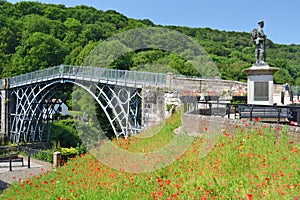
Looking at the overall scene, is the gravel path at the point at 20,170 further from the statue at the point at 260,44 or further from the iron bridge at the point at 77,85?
the statue at the point at 260,44

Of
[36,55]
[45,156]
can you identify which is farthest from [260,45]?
[36,55]

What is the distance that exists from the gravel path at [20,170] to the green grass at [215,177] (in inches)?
350

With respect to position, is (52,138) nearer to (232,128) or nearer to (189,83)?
(189,83)

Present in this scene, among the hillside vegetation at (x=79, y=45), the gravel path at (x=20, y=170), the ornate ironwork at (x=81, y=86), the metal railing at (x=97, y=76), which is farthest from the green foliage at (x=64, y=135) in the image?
the gravel path at (x=20, y=170)

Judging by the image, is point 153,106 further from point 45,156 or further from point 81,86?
point 45,156

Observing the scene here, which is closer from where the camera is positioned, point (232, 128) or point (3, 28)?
point (232, 128)

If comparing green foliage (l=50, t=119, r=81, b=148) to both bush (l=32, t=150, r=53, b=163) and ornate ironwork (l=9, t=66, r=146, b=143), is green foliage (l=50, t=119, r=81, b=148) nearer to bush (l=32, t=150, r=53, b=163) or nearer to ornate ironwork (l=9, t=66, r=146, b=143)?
ornate ironwork (l=9, t=66, r=146, b=143)

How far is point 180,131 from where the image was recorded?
9.98 metres

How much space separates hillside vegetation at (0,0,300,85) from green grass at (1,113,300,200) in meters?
27.1

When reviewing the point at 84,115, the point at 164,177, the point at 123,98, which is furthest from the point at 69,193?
the point at 84,115

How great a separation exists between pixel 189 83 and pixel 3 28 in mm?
48560

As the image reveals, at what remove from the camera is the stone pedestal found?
38.9 ft

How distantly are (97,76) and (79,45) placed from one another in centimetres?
3286

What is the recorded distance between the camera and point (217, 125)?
847 centimetres
